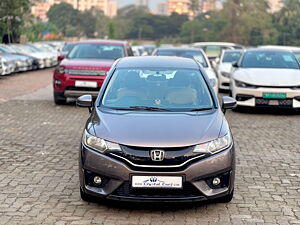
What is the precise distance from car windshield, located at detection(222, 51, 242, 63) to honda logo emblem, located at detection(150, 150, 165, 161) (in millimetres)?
15150

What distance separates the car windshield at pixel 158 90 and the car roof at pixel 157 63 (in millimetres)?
123

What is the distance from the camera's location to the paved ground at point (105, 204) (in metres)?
5.73

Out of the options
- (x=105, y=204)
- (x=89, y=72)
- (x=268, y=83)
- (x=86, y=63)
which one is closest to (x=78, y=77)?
(x=89, y=72)


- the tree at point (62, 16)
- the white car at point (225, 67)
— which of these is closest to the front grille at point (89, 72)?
the white car at point (225, 67)

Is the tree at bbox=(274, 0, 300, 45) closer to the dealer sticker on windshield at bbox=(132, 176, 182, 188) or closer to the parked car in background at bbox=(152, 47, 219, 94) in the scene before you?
the parked car in background at bbox=(152, 47, 219, 94)

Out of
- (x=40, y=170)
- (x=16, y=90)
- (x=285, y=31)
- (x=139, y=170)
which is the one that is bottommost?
(x=285, y=31)

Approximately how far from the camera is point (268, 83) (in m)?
13.1

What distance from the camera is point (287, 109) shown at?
14.3 metres

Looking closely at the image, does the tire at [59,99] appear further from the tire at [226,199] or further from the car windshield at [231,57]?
the tire at [226,199]

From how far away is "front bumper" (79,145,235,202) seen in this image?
5.55 meters

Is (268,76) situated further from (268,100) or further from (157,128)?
(157,128)

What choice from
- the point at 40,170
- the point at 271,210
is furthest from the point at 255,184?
the point at 40,170

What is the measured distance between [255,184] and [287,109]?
7629 millimetres

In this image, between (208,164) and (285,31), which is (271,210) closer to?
(208,164)
